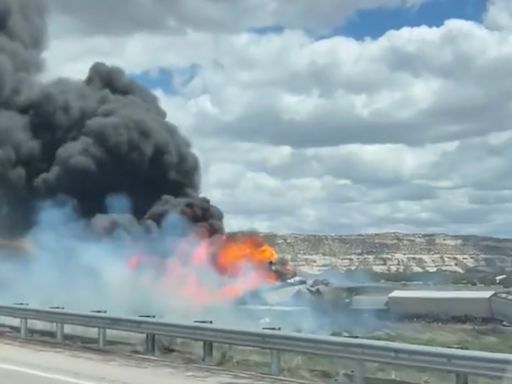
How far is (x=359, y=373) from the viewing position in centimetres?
1309

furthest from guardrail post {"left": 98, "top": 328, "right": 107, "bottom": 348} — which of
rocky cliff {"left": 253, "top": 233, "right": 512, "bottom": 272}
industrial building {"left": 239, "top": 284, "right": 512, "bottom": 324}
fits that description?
rocky cliff {"left": 253, "top": 233, "right": 512, "bottom": 272}

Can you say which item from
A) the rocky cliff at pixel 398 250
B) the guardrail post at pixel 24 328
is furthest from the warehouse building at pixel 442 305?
the rocky cliff at pixel 398 250

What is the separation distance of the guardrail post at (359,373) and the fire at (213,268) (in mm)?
19911

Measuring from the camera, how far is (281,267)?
40.3 metres

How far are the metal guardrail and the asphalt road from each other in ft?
1.78

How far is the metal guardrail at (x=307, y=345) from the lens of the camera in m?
11.6

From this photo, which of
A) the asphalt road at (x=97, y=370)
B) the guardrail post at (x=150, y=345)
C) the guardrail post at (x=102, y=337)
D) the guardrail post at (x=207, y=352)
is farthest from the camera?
the guardrail post at (x=102, y=337)

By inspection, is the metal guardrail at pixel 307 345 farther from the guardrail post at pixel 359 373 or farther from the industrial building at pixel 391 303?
the industrial building at pixel 391 303

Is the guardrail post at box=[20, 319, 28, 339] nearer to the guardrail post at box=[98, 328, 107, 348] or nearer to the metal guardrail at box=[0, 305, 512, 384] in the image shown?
the metal guardrail at box=[0, 305, 512, 384]

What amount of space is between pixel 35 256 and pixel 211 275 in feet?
28.1

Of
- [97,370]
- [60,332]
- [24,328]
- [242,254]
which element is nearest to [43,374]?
[97,370]

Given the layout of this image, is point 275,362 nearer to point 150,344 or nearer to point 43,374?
point 43,374

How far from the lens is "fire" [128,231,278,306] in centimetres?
3441

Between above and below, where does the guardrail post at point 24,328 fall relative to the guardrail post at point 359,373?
above
